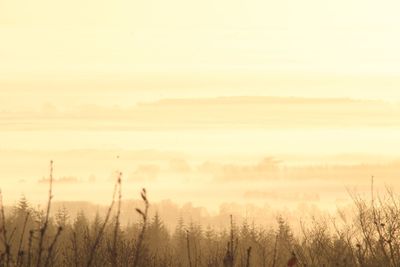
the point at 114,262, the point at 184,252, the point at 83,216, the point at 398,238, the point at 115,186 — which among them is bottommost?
the point at 114,262

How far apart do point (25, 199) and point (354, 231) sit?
102 meters

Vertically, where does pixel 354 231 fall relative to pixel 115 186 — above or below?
above

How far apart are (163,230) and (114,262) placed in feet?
424

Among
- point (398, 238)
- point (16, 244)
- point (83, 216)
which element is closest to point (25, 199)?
point (83, 216)

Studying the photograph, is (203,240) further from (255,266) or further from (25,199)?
(255,266)

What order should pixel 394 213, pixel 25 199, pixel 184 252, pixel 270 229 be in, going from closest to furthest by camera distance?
pixel 394 213
pixel 184 252
pixel 270 229
pixel 25 199

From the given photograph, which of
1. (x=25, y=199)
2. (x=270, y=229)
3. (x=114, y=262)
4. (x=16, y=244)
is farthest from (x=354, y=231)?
(x=25, y=199)

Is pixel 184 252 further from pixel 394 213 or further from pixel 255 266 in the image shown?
pixel 394 213

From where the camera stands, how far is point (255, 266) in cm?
9150

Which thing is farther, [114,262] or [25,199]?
[25,199]

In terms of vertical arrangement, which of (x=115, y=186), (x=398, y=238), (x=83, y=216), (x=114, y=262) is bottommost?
(x=114, y=262)

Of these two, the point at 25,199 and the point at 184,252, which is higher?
the point at 25,199

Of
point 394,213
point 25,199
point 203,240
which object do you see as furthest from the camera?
point 203,240

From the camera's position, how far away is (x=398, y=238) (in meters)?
29.7
